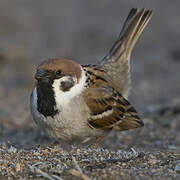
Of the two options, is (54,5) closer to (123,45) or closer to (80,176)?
(123,45)

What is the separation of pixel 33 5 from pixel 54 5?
2.89 ft

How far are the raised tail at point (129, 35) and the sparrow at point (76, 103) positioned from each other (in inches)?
28.1

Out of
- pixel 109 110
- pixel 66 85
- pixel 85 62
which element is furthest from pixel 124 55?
pixel 85 62

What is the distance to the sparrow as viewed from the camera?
5477mm

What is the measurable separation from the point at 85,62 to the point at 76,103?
238 inches

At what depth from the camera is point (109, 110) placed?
633 centimetres

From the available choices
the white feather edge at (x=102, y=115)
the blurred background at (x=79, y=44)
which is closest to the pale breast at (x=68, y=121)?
the white feather edge at (x=102, y=115)

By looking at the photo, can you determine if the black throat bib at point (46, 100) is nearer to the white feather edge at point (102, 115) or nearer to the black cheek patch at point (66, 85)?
the black cheek patch at point (66, 85)

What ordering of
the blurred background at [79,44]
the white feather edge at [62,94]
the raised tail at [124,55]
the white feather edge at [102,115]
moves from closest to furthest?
the white feather edge at [62,94] → the white feather edge at [102,115] → the raised tail at [124,55] → the blurred background at [79,44]

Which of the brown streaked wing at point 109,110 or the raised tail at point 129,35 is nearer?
the brown streaked wing at point 109,110

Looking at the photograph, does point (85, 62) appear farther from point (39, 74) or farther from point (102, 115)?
point (39, 74)

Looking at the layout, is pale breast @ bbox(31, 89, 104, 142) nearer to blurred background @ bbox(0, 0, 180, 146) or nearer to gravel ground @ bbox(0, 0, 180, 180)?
gravel ground @ bbox(0, 0, 180, 180)

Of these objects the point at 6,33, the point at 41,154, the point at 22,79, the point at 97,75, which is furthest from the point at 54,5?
the point at 41,154

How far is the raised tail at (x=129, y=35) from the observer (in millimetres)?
7480
